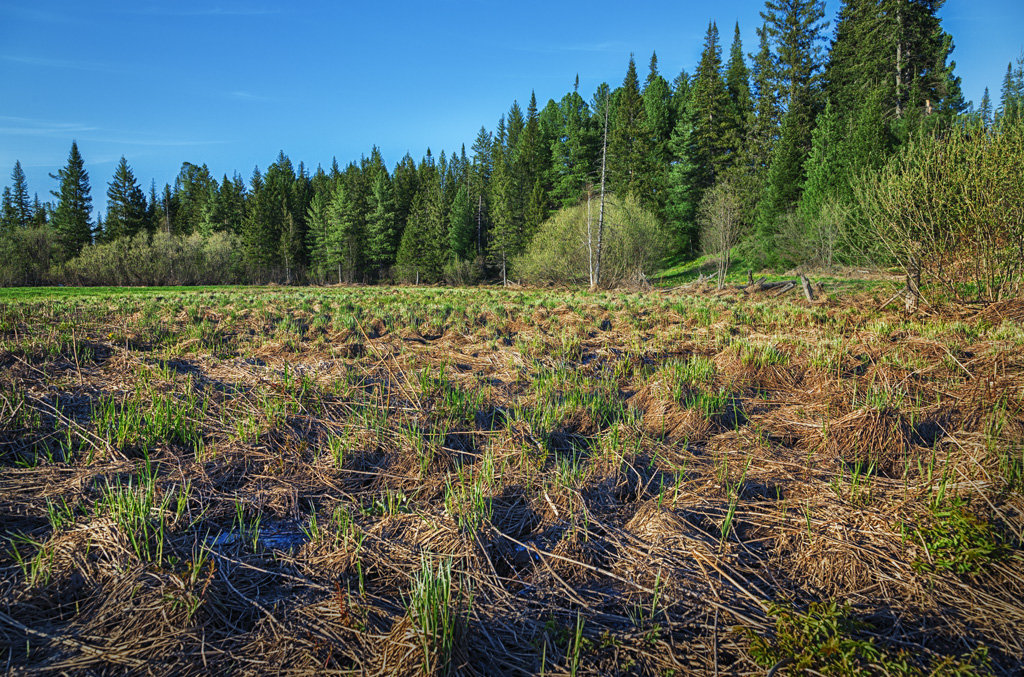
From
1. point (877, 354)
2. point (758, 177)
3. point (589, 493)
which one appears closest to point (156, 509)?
point (589, 493)

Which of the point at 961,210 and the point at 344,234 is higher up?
the point at 344,234

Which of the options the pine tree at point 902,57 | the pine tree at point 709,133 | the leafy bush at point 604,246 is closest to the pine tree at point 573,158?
the pine tree at point 709,133

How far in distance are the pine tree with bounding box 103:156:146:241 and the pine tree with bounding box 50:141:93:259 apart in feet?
6.99

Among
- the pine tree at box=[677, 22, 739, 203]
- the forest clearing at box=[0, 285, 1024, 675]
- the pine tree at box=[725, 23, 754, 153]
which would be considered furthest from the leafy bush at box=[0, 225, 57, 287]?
the pine tree at box=[725, 23, 754, 153]

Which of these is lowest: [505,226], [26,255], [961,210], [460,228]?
[961,210]

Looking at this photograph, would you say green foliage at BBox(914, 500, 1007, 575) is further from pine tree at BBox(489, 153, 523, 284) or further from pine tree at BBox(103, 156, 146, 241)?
pine tree at BBox(103, 156, 146, 241)

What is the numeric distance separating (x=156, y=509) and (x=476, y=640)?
205 cm

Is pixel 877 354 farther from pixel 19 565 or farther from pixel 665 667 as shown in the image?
pixel 19 565

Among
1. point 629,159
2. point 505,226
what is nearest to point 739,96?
point 629,159

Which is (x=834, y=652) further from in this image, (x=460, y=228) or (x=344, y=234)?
(x=344, y=234)

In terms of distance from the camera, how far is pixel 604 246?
31094 millimetres

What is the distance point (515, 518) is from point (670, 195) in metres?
45.8

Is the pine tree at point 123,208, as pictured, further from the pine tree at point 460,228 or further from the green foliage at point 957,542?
the green foliage at point 957,542

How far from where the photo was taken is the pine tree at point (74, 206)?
151 ft
